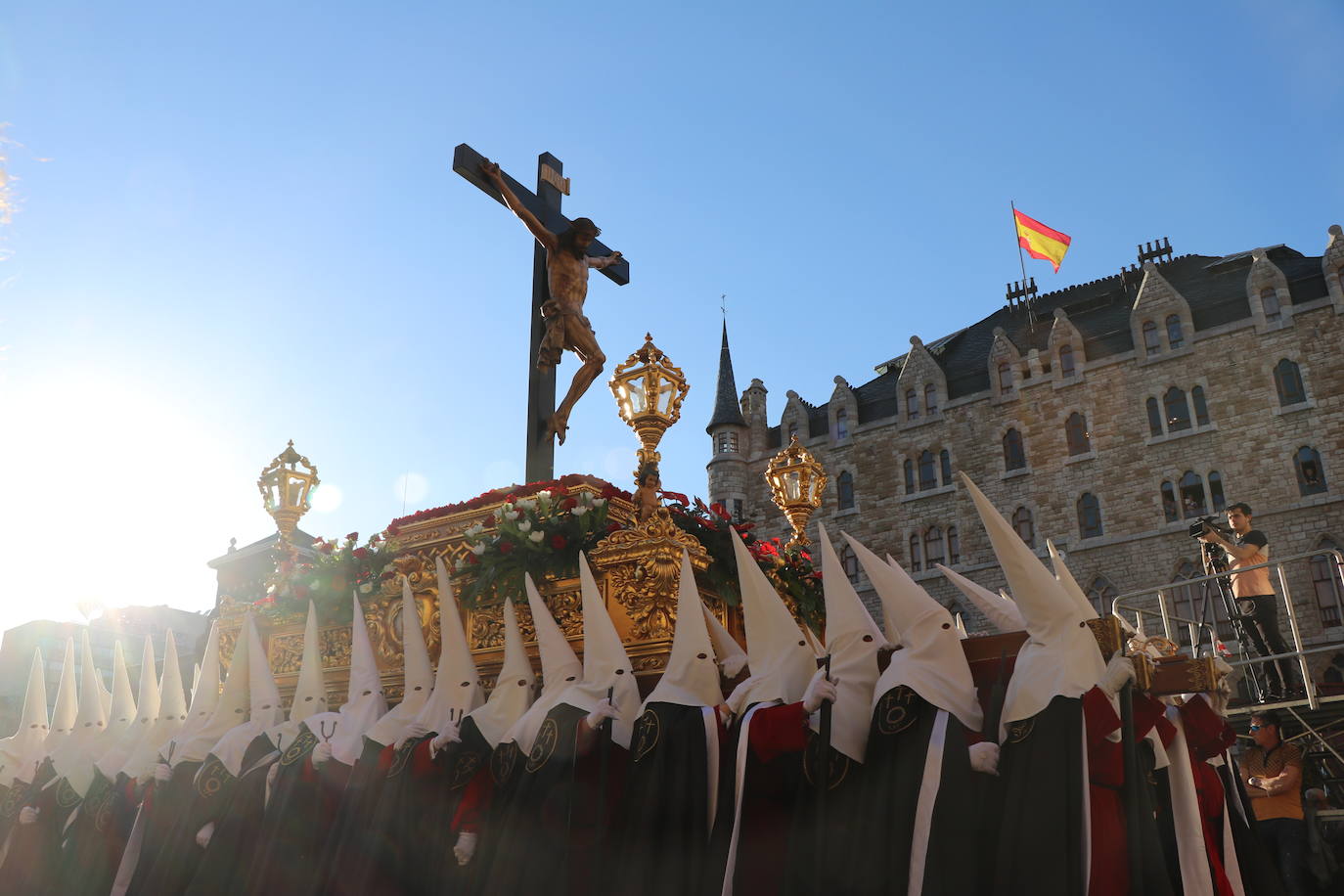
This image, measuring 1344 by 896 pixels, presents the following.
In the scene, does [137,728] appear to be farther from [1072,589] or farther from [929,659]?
[1072,589]

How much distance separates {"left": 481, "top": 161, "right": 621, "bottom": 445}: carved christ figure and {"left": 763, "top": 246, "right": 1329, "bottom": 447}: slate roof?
2838 cm

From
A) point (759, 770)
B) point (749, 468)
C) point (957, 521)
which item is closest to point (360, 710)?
point (759, 770)

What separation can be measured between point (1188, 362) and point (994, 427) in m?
6.23

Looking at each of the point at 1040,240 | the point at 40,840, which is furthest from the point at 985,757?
the point at 1040,240

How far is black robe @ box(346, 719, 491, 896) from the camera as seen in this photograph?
19.1 feet

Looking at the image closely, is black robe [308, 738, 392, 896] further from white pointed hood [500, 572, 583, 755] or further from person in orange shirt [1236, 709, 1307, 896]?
person in orange shirt [1236, 709, 1307, 896]

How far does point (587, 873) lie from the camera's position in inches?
203

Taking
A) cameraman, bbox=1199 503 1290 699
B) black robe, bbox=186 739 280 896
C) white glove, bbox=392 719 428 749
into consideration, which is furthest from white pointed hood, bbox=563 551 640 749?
cameraman, bbox=1199 503 1290 699

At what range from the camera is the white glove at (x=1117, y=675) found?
396 cm

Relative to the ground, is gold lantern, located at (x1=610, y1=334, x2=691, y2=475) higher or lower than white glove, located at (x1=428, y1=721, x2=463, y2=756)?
higher

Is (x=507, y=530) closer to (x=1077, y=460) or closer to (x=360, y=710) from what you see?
(x=360, y=710)

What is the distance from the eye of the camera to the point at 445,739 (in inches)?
228

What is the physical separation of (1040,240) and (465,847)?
112ft

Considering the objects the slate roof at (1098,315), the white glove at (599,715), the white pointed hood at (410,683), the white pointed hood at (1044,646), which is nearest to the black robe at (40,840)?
the white pointed hood at (410,683)
